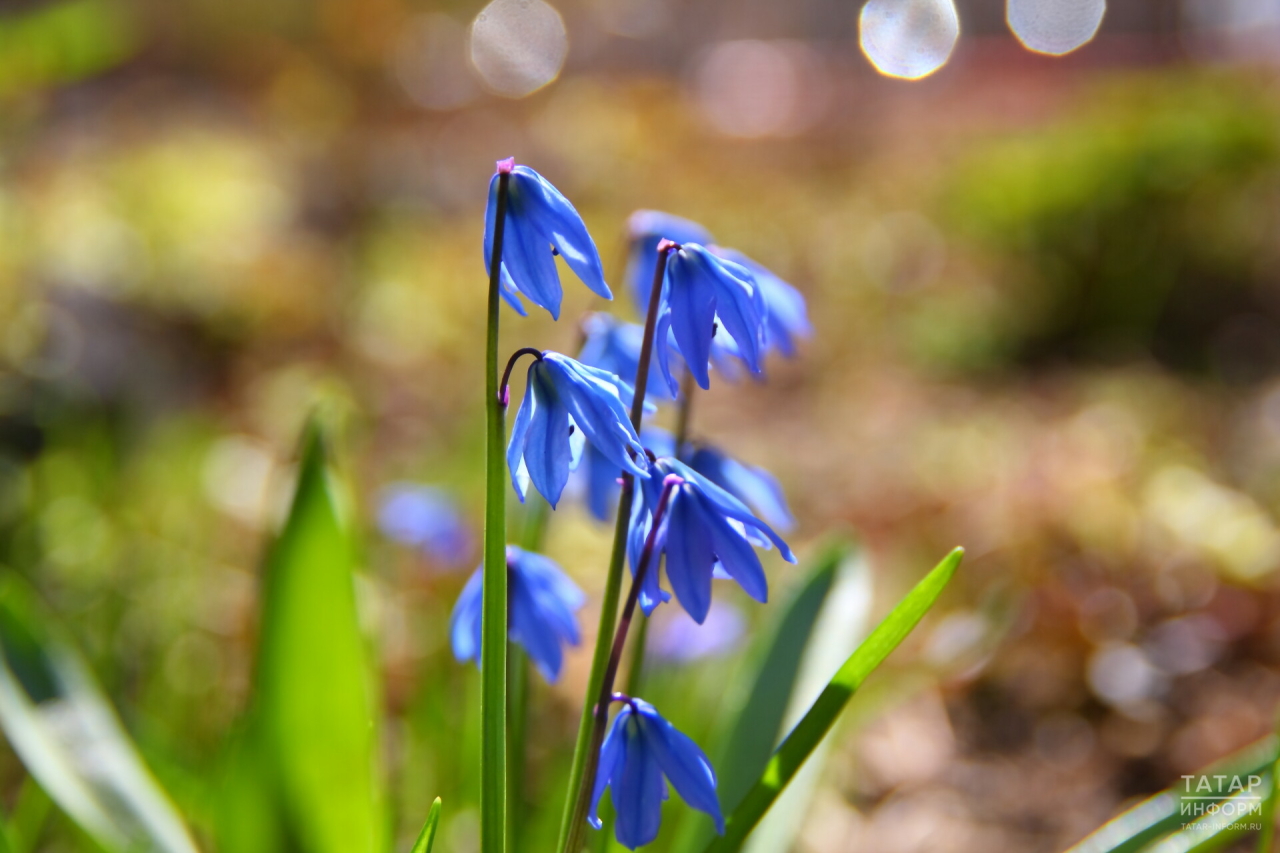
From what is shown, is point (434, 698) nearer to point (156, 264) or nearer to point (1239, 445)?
point (1239, 445)

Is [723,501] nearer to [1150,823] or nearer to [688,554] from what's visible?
[688,554]

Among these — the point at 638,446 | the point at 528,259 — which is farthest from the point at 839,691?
the point at 528,259

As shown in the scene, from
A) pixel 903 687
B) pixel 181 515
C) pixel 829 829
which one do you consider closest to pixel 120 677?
pixel 181 515

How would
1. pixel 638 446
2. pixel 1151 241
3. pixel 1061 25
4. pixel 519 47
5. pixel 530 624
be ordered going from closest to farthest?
1. pixel 638 446
2. pixel 530 624
3. pixel 1151 241
4. pixel 519 47
5. pixel 1061 25

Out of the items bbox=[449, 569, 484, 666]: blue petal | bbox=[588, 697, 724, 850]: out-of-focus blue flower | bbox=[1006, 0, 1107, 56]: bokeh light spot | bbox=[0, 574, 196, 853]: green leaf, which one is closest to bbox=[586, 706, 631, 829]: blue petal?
bbox=[588, 697, 724, 850]: out-of-focus blue flower

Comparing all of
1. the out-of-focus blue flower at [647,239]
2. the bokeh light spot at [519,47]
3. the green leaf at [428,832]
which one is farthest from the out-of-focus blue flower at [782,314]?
the bokeh light spot at [519,47]

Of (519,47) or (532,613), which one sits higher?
(519,47)

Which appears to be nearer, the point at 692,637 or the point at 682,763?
the point at 682,763

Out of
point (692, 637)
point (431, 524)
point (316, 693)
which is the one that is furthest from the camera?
point (692, 637)
